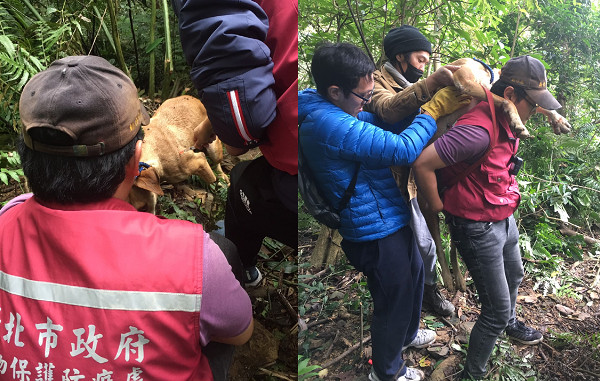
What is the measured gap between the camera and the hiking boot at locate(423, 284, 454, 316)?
3.12 ft

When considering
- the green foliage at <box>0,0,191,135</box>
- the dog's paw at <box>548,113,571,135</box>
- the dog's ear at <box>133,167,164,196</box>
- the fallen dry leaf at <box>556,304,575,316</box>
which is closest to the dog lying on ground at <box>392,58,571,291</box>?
the dog's paw at <box>548,113,571,135</box>

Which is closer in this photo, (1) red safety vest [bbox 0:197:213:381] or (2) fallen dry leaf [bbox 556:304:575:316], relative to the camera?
(2) fallen dry leaf [bbox 556:304:575:316]

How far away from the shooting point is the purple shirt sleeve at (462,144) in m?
0.84

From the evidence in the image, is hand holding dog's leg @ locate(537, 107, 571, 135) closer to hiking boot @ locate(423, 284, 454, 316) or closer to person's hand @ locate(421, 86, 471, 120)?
person's hand @ locate(421, 86, 471, 120)

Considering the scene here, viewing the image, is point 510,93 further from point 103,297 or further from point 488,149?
point 103,297

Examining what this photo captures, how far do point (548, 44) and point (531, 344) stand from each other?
63 centimetres

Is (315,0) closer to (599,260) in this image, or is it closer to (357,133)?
(357,133)

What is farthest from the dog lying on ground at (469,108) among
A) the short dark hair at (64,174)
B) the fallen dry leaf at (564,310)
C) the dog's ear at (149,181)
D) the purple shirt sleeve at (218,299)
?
the dog's ear at (149,181)

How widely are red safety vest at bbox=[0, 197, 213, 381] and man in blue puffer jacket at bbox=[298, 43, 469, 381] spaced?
47cm

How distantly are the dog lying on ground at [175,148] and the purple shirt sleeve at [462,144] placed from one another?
2384 mm

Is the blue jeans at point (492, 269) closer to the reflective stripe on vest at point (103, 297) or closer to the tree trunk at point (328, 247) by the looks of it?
the tree trunk at point (328, 247)

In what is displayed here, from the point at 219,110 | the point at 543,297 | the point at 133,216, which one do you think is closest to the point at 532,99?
the point at 543,297

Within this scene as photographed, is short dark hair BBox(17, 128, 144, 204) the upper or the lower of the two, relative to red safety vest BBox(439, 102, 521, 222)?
lower

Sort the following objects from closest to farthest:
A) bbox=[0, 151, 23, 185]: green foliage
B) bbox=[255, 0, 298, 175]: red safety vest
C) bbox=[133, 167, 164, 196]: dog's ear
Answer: bbox=[255, 0, 298, 175]: red safety vest
bbox=[0, 151, 23, 185]: green foliage
bbox=[133, 167, 164, 196]: dog's ear
